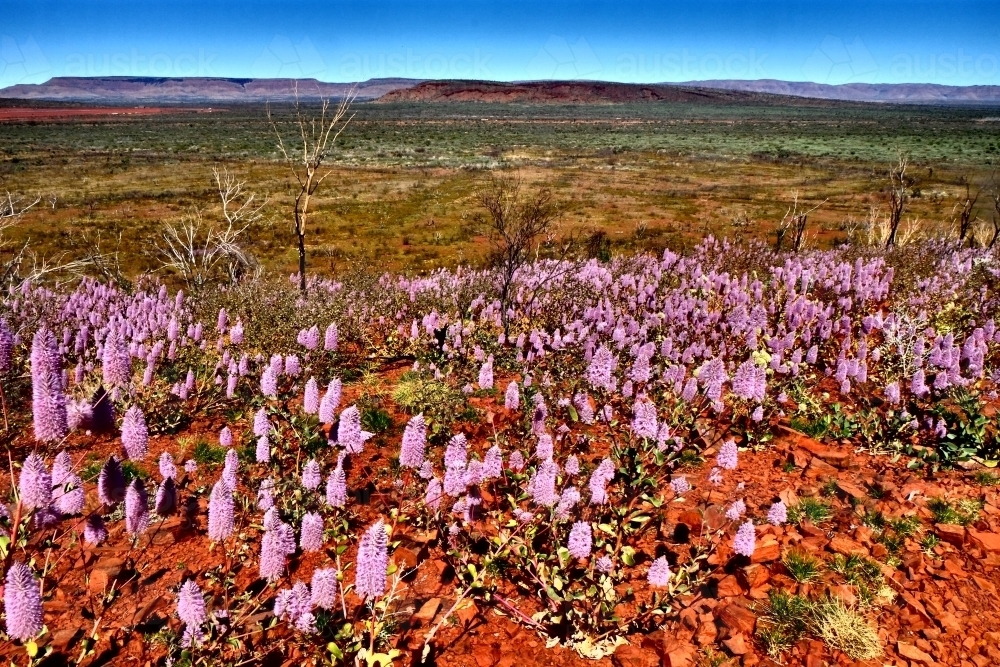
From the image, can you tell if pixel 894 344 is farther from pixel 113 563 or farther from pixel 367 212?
pixel 367 212

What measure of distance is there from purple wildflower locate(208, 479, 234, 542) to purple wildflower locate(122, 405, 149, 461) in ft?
1.37

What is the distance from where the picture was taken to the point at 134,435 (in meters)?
2.60

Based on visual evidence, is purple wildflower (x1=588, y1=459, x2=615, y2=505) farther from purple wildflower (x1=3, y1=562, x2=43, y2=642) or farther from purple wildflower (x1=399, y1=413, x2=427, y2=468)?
purple wildflower (x1=3, y1=562, x2=43, y2=642)

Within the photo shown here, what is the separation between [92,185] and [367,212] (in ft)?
68.4

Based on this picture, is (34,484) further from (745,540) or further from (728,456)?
(728,456)

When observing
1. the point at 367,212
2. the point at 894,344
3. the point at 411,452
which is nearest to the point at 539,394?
the point at 411,452

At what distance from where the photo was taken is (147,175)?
42844 mm

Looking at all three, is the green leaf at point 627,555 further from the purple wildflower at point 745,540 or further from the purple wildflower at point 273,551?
the purple wildflower at point 273,551

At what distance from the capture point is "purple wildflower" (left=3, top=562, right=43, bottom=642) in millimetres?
2016

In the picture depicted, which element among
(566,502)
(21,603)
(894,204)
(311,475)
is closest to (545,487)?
(566,502)

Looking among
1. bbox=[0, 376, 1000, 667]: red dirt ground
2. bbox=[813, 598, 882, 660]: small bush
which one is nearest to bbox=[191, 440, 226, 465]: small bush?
bbox=[0, 376, 1000, 667]: red dirt ground

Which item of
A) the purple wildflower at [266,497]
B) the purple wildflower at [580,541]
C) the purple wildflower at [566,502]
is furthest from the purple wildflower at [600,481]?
the purple wildflower at [266,497]

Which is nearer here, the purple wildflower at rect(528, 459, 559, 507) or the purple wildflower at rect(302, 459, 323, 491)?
the purple wildflower at rect(528, 459, 559, 507)

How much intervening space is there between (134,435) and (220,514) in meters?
0.56
